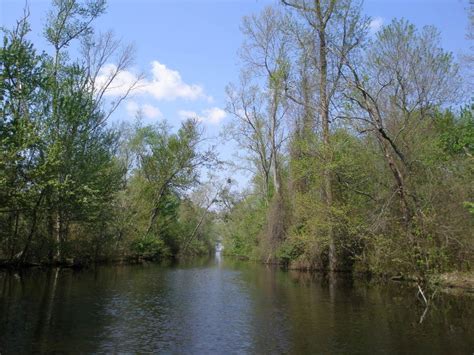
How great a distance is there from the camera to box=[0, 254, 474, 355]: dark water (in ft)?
32.3

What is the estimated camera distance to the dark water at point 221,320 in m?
9.85

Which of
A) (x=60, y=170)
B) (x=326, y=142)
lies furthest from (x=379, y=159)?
(x=60, y=170)

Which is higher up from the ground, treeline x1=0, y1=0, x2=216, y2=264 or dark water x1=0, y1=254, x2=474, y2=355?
treeline x1=0, y1=0, x2=216, y2=264

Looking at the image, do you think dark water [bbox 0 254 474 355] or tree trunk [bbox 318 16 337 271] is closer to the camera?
dark water [bbox 0 254 474 355]

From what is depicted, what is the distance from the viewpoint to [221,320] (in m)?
12.9

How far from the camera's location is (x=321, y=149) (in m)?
24.7

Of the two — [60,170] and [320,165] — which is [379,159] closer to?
[320,165]

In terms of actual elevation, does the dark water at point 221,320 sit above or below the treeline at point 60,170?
below

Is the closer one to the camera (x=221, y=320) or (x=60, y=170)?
(x=221, y=320)

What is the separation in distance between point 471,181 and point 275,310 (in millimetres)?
11899

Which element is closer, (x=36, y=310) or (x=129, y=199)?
(x=36, y=310)

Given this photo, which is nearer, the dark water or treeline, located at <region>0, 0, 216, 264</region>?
the dark water

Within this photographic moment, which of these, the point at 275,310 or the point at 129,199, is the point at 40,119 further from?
the point at 275,310

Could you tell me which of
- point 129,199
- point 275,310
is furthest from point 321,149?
point 129,199
